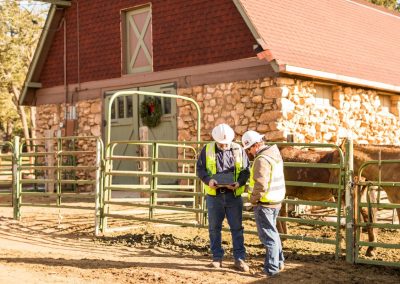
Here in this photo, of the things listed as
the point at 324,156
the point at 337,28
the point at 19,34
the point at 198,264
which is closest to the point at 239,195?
the point at 198,264

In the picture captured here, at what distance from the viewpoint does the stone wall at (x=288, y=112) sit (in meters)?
13.7

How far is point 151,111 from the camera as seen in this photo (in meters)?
16.6

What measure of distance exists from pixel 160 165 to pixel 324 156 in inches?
285

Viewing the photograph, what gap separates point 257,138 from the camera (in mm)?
7242

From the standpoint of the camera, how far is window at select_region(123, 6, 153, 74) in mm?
17078

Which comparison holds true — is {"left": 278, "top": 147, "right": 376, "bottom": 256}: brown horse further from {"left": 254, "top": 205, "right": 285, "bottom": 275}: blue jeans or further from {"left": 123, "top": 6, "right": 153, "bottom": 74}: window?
{"left": 123, "top": 6, "right": 153, "bottom": 74}: window

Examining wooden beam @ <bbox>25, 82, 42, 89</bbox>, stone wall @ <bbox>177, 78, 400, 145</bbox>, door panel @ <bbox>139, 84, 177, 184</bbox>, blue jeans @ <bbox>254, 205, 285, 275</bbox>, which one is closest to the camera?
blue jeans @ <bbox>254, 205, 285, 275</bbox>

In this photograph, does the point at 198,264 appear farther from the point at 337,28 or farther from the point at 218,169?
the point at 337,28

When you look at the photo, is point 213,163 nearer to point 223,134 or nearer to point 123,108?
point 223,134

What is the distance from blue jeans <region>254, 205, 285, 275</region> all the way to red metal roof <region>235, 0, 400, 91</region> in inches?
248

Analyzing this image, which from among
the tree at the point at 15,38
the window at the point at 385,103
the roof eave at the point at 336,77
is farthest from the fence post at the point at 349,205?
the tree at the point at 15,38

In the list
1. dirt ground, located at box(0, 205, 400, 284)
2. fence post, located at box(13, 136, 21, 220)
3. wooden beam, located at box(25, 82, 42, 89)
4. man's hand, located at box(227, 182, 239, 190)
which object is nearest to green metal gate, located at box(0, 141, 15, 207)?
fence post, located at box(13, 136, 21, 220)

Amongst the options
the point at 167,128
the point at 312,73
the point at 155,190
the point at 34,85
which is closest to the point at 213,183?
the point at 155,190

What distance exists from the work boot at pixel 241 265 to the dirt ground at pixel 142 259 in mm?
75
